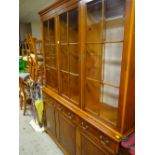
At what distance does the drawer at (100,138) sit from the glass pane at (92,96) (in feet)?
0.57

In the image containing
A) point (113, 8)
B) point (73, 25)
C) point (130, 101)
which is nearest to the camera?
point (130, 101)

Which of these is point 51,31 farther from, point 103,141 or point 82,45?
point 103,141

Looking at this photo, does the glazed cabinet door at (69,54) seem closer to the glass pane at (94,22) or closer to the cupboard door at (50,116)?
the glass pane at (94,22)

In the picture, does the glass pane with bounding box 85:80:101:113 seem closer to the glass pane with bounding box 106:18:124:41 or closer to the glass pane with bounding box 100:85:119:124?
the glass pane with bounding box 100:85:119:124

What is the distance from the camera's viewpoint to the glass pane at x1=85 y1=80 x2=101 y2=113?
4.69 feet

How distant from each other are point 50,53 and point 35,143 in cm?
156

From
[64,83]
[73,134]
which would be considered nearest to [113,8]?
[64,83]

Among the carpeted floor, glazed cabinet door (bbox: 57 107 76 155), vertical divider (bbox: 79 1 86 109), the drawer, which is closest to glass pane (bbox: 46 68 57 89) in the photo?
glazed cabinet door (bbox: 57 107 76 155)

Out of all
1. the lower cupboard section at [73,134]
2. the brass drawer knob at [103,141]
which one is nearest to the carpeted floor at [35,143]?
the lower cupboard section at [73,134]

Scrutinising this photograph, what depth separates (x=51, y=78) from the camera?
2273 millimetres
